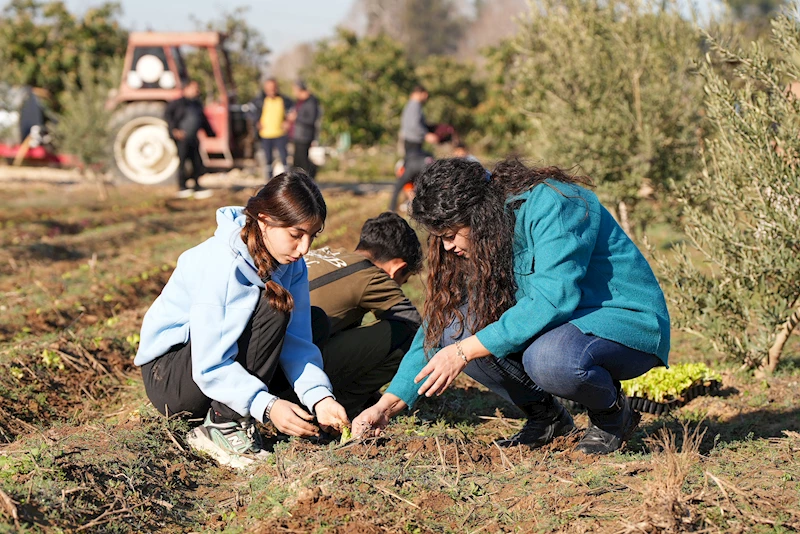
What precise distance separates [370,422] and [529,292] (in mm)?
805

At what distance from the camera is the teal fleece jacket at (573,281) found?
9.95ft

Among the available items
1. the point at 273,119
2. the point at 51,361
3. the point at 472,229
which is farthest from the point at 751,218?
the point at 273,119

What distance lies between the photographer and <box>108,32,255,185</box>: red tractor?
586 inches

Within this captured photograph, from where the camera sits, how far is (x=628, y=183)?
23.5 ft

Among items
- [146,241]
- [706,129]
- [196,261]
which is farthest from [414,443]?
[146,241]

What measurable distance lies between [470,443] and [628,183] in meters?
4.15

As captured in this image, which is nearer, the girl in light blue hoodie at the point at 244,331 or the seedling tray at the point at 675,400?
the girl in light blue hoodie at the point at 244,331

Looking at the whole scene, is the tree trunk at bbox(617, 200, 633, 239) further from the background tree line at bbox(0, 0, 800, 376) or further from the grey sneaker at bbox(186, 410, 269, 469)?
the grey sneaker at bbox(186, 410, 269, 469)

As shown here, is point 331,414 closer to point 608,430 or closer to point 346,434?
point 346,434

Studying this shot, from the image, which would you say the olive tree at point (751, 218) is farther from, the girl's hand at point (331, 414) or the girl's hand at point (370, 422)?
the girl's hand at point (331, 414)

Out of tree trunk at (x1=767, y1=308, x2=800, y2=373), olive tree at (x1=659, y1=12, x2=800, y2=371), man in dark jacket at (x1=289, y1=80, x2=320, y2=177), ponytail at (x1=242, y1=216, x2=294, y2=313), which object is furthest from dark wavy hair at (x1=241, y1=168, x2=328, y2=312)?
man in dark jacket at (x1=289, y1=80, x2=320, y2=177)

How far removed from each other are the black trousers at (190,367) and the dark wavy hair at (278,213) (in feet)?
0.26

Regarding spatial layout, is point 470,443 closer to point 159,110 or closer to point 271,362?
point 271,362

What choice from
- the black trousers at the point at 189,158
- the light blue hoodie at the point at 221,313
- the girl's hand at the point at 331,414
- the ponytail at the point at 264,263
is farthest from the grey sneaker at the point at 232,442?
the black trousers at the point at 189,158
